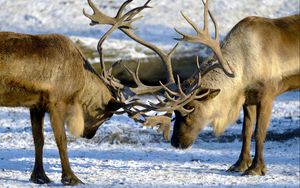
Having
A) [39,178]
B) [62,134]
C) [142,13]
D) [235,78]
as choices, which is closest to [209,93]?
[235,78]

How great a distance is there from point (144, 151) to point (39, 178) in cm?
293

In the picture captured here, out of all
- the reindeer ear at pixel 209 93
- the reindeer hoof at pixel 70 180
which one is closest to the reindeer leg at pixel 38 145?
the reindeer hoof at pixel 70 180

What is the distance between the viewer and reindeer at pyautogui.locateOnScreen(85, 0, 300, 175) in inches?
388

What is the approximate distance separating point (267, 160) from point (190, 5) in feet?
33.0

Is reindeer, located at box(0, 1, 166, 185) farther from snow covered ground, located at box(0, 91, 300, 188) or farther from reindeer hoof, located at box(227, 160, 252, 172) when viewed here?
reindeer hoof, located at box(227, 160, 252, 172)

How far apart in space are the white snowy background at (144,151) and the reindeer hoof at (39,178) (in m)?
0.09

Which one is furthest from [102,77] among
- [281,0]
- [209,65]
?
[281,0]

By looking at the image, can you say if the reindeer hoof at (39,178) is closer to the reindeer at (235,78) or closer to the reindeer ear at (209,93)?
the reindeer at (235,78)

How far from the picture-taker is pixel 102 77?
30.5 feet

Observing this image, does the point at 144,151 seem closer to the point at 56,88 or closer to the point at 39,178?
the point at 39,178

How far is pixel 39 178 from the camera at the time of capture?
9.06 m

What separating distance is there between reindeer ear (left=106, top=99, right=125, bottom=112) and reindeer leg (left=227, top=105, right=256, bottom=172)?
1868 mm

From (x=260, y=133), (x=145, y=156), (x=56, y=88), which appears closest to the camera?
(x=56, y=88)

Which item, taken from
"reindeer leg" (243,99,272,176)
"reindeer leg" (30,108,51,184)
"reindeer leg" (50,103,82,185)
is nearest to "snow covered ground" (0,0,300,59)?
"reindeer leg" (243,99,272,176)
